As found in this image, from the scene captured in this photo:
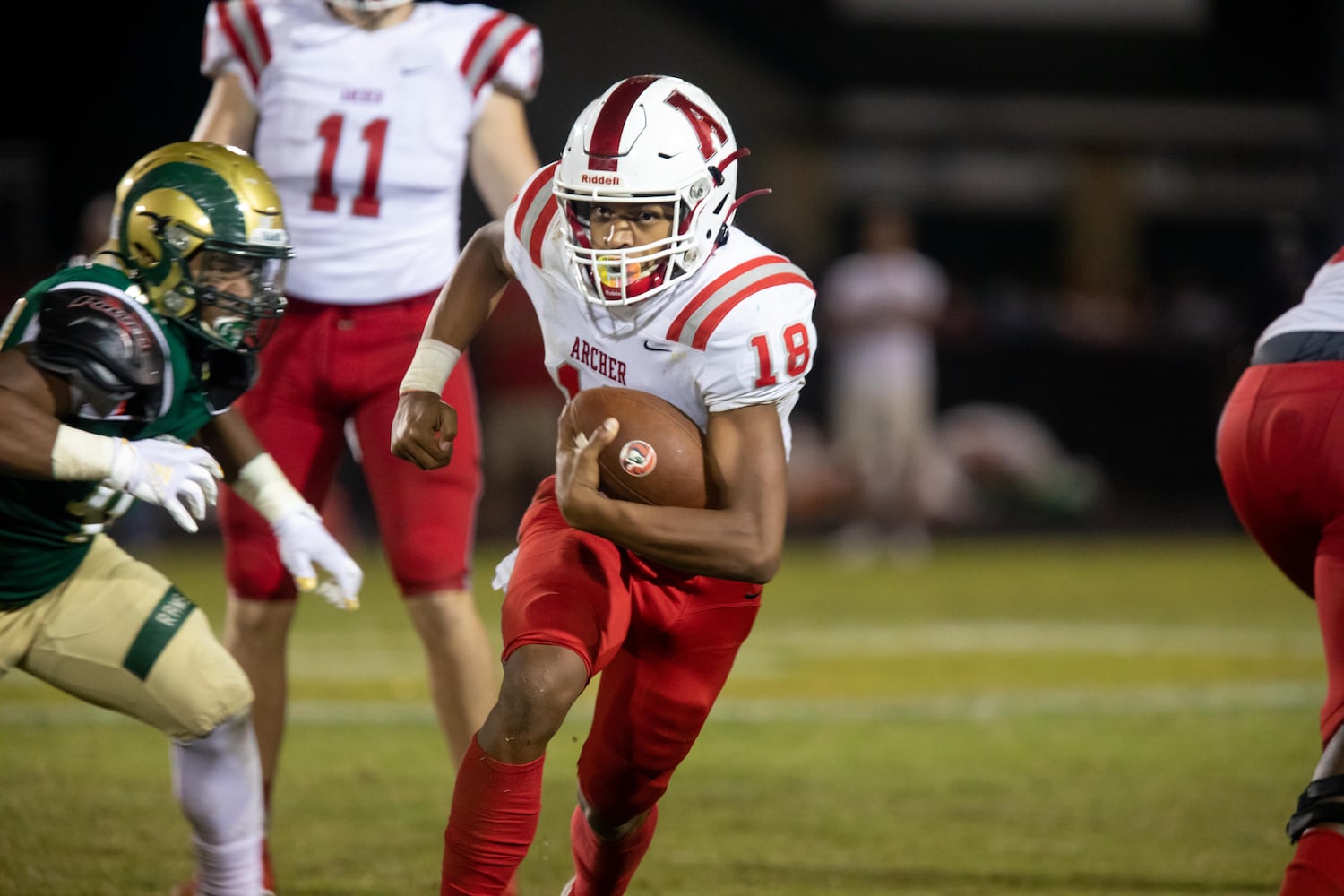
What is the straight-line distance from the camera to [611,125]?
3207 millimetres

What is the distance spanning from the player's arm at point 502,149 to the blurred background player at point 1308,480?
1783 millimetres

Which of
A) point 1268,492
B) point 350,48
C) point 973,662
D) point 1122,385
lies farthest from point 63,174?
point 1268,492

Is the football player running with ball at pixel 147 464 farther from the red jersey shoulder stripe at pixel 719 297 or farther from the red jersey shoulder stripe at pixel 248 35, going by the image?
the red jersey shoulder stripe at pixel 719 297

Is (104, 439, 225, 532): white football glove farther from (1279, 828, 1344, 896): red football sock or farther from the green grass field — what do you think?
Result: (1279, 828, 1344, 896): red football sock

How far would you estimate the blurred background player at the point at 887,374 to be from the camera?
11227 mm

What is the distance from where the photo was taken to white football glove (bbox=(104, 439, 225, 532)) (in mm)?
3111

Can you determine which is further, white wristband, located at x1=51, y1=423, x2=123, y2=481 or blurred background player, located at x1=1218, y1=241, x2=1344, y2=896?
white wristband, located at x1=51, y1=423, x2=123, y2=481

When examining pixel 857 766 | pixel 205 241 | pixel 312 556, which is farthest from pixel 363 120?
pixel 857 766

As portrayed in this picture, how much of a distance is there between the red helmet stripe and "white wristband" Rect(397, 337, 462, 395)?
0.63 metres

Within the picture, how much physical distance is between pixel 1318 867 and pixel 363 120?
261 centimetres

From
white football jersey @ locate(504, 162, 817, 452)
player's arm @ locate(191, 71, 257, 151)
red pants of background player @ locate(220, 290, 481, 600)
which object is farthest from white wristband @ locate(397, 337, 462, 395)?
player's arm @ locate(191, 71, 257, 151)

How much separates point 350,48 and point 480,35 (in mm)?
312

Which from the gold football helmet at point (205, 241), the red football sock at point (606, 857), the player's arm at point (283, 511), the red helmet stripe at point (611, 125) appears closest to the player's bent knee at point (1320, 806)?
the red football sock at point (606, 857)

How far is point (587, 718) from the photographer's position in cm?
593
